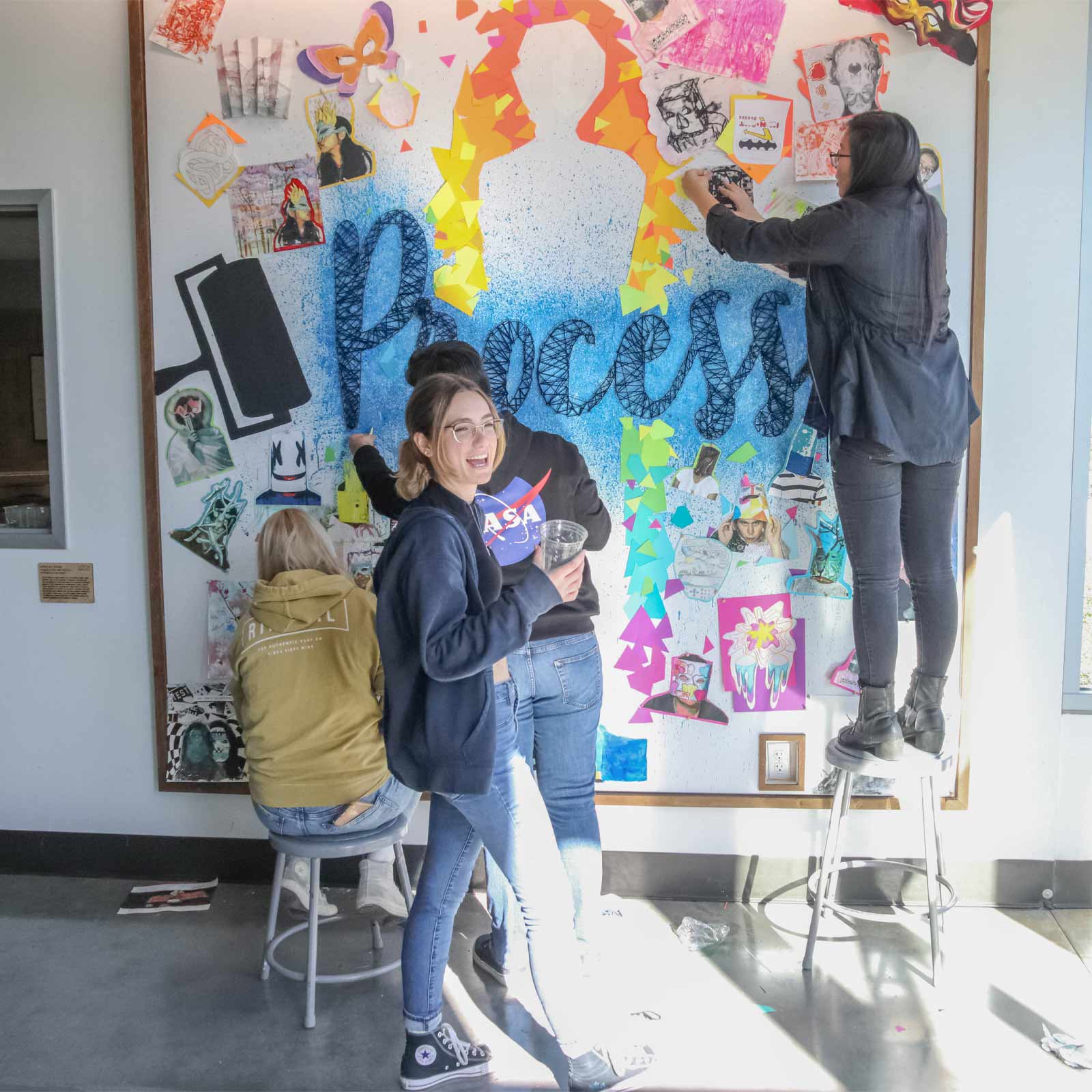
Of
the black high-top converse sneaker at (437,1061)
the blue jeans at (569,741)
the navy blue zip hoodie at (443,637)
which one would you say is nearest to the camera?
the navy blue zip hoodie at (443,637)

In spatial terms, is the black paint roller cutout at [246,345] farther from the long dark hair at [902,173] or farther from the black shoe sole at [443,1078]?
the black shoe sole at [443,1078]

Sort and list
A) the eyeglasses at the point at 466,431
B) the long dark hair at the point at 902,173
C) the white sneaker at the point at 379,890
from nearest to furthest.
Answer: the eyeglasses at the point at 466,431, the long dark hair at the point at 902,173, the white sneaker at the point at 379,890

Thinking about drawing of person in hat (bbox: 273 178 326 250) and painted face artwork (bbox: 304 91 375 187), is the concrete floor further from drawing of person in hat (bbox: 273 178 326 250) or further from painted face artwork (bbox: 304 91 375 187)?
painted face artwork (bbox: 304 91 375 187)

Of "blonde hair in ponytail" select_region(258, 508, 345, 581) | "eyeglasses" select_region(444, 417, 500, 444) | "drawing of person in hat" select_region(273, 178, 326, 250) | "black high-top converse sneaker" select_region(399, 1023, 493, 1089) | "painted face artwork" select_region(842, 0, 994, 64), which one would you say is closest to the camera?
"eyeglasses" select_region(444, 417, 500, 444)

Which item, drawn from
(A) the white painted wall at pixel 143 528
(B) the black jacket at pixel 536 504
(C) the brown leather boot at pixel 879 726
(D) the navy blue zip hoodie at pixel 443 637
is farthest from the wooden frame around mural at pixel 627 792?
(D) the navy blue zip hoodie at pixel 443 637

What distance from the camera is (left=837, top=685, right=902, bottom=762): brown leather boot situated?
8.24 feet

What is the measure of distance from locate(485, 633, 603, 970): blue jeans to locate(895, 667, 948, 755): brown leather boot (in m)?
0.82

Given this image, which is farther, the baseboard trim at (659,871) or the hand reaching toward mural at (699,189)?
the baseboard trim at (659,871)

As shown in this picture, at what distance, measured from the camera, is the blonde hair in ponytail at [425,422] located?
6.52ft

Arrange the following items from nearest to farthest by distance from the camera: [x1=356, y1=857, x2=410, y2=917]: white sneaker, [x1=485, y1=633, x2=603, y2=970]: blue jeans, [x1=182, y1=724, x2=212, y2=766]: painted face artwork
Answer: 1. [x1=485, y1=633, x2=603, y2=970]: blue jeans
2. [x1=356, y1=857, x2=410, y2=917]: white sneaker
3. [x1=182, y1=724, x2=212, y2=766]: painted face artwork

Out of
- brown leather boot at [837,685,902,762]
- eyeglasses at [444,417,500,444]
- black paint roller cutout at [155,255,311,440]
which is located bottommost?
brown leather boot at [837,685,902,762]

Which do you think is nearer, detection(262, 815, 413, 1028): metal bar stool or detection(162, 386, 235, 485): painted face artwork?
detection(262, 815, 413, 1028): metal bar stool

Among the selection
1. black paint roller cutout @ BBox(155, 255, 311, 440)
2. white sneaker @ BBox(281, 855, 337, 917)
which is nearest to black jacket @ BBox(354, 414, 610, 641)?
black paint roller cutout @ BBox(155, 255, 311, 440)

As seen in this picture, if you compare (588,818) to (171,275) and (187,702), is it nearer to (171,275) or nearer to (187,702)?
(187,702)
